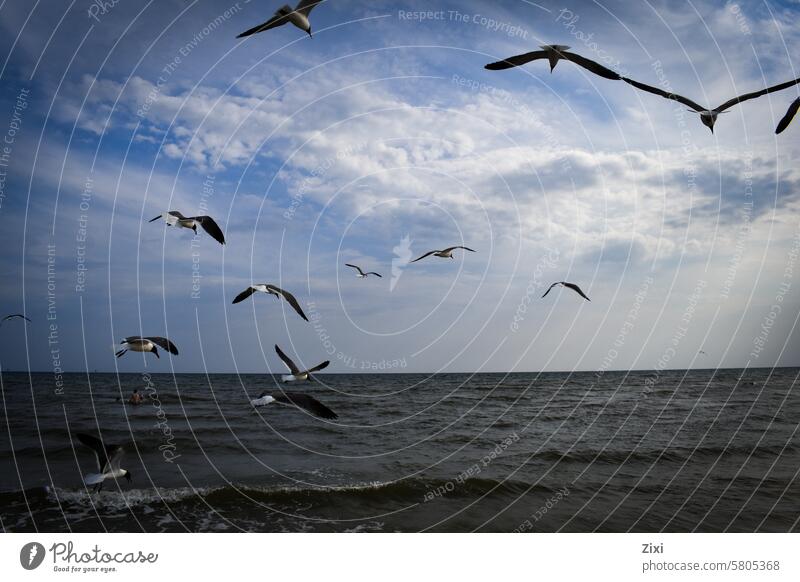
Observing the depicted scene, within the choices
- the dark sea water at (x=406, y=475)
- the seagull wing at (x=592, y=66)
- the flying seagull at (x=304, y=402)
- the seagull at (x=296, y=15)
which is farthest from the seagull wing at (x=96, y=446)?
the seagull wing at (x=592, y=66)

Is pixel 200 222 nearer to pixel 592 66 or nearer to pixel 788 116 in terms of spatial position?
pixel 592 66

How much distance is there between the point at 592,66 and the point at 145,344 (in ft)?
21.7

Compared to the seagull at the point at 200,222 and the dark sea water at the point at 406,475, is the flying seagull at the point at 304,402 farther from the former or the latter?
the dark sea water at the point at 406,475

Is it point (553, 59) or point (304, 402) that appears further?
point (304, 402)

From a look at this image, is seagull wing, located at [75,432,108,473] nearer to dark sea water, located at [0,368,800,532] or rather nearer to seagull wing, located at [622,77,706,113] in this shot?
dark sea water, located at [0,368,800,532]

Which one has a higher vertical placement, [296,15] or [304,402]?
[296,15]

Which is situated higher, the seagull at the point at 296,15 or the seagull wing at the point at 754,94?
the seagull at the point at 296,15

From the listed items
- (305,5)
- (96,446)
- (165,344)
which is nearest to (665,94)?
(305,5)

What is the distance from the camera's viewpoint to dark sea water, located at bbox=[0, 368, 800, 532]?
9500 mm

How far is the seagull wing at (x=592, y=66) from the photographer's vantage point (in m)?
5.05

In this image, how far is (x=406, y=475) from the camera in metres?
12.5
